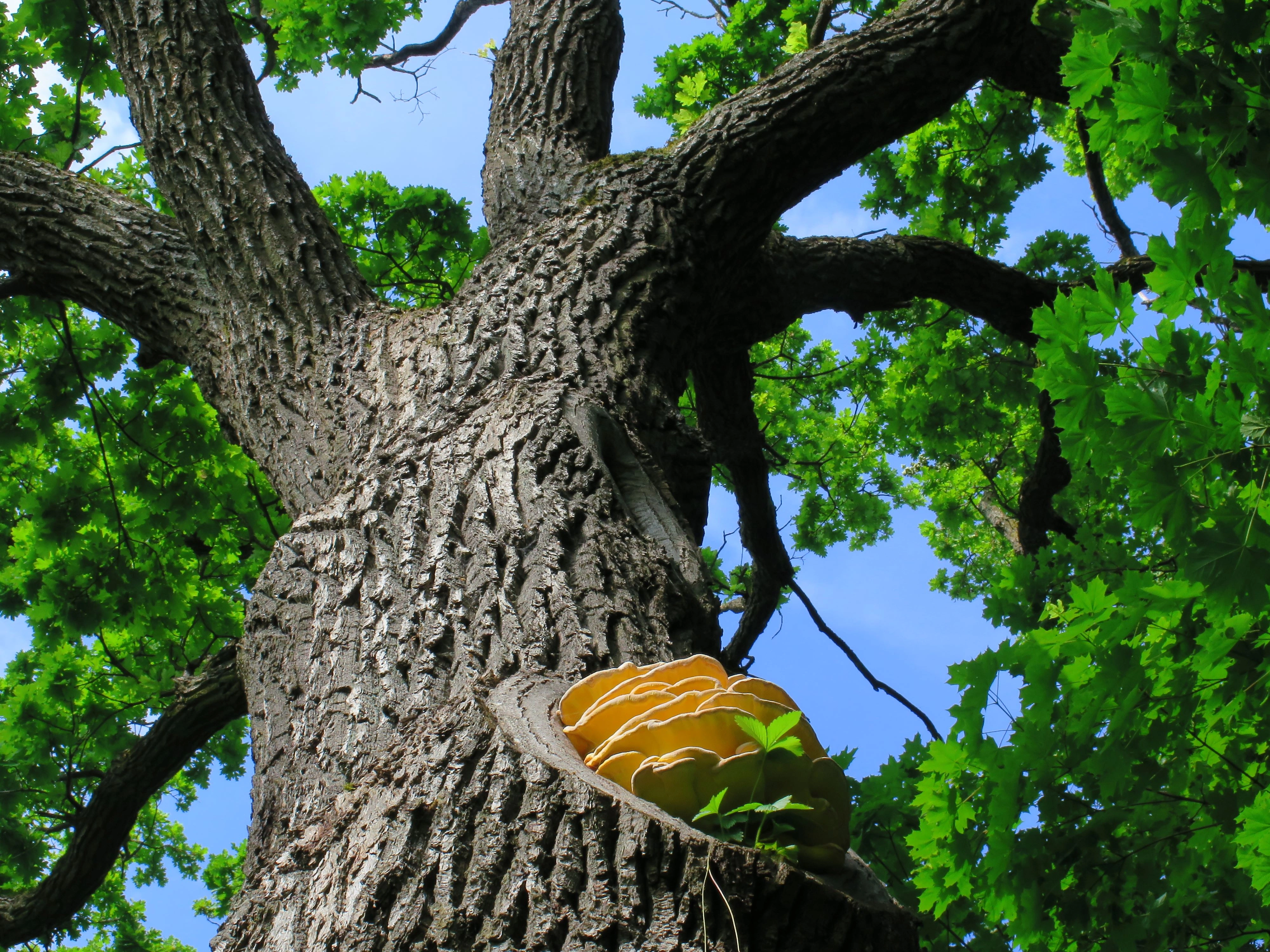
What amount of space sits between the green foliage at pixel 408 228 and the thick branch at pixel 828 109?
3060 mm

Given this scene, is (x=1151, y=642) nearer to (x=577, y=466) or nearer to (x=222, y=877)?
(x=577, y=466)

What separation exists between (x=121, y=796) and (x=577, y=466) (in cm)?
451

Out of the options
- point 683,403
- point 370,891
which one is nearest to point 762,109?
point 370,891

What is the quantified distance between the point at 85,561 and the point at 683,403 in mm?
4440

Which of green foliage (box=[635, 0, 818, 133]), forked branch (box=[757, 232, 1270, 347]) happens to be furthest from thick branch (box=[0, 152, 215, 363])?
green foliage (box=[635, 0, 818, 133])

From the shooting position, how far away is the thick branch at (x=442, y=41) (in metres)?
7.41

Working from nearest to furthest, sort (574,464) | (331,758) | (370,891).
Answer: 1. (370,891)
2. (331,758)
3. (574,464)

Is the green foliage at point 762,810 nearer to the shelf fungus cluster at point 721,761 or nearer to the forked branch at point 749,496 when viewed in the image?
the shelf fungus cluster at point 721,761

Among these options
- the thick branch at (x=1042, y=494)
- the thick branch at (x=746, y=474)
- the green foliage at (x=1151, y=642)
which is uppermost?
the thick branch at (x=1042, y=494)

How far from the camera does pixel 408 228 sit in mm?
6320

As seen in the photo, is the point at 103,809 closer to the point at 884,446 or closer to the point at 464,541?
the point at 464,541

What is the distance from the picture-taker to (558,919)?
114 centimetres

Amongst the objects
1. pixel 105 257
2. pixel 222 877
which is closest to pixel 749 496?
pixel 105 257

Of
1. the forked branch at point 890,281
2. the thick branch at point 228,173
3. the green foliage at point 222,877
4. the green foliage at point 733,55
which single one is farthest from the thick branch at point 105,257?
the green foliage at point 222,877
